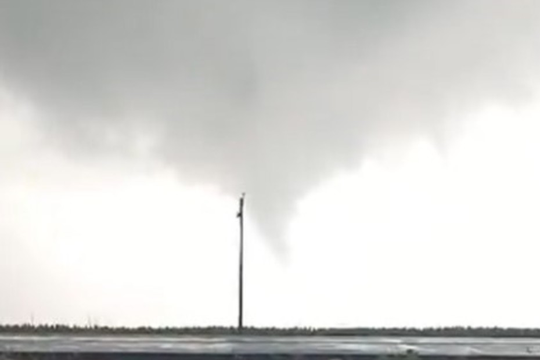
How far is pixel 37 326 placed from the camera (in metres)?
34.3

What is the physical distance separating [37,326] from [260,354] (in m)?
17.6

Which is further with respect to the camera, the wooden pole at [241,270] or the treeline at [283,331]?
the wooden pole at [241,270]

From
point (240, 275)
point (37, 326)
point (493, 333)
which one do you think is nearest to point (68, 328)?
point (37, 326)

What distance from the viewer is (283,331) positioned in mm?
32812

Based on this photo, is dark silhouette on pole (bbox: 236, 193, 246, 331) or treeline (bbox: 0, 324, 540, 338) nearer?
treeline (bbox: 0, 324, 540, 338)

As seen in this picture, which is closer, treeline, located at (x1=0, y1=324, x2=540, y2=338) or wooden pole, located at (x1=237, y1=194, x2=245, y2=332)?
treeline, located at (x1=0, y1=324, x2=540, y2=338)

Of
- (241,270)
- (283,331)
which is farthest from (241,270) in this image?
(283,331)

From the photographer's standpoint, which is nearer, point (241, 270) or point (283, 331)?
point (283, 331)

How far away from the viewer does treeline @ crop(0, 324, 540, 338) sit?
3186cm

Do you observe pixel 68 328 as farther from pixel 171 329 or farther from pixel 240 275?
pixel 240 275

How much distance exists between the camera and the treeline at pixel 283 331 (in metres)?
31.9

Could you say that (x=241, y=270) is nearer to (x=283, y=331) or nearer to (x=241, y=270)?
(x=241, y=270)

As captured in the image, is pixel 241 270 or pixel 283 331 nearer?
pixel 283 331

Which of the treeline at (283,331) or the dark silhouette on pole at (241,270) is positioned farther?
the dark silhouette on pole at (241,270)
